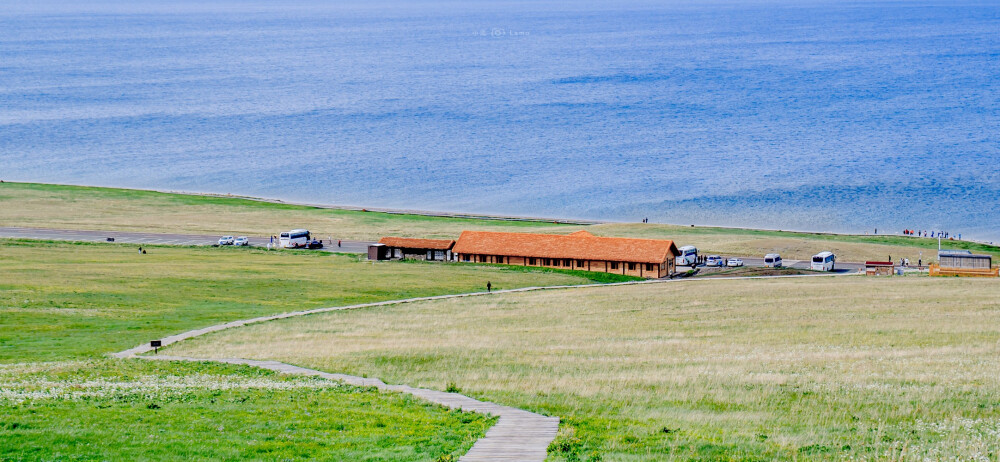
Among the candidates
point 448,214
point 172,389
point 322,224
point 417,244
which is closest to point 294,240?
point 417,244

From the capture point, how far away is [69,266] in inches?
3100

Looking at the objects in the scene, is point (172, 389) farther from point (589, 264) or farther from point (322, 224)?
point (322, 224)

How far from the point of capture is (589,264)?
9369 centimetres

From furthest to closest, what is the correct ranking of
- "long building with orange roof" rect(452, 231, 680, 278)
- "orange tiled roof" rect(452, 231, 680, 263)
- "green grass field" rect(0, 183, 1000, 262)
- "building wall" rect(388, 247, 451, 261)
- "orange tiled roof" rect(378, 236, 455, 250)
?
"green grass field" rect(0, 183, 1000, 262) → "building wall" rect(388, 247, 451, 261) → "orange tiled roof" rect(378, 236, 455, 250) → "orange tiled roof" rect(452, 231, 680, 263) → "long building with orange roof" rect(452, 231, 680, 278)

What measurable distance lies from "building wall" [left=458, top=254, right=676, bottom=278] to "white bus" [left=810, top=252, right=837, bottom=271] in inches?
485

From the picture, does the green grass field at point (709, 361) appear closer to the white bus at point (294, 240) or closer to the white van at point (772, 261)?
the white van at point (772, 261)

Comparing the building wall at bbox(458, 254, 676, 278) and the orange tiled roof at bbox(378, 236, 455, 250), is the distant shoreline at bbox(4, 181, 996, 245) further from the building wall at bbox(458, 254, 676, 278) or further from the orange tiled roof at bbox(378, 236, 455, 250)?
the orange tiled roof at bbox(378, 236, 455, 250)

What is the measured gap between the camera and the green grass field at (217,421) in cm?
2133

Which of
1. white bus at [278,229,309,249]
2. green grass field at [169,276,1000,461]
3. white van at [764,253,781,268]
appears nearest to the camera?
green grass field at [169,276,1000,461]

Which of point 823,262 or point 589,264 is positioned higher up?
point 823,262

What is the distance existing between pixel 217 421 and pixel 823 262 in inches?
3039

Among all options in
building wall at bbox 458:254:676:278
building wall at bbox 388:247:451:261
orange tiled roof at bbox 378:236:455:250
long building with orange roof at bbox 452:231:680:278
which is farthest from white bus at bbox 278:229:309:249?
building wall at bbox 458:254:676:278

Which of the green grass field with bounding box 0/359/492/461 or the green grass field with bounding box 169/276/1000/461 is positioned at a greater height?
the green grass field with bounding box 169/276/1000/461

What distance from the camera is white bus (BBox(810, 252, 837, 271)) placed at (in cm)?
9336
